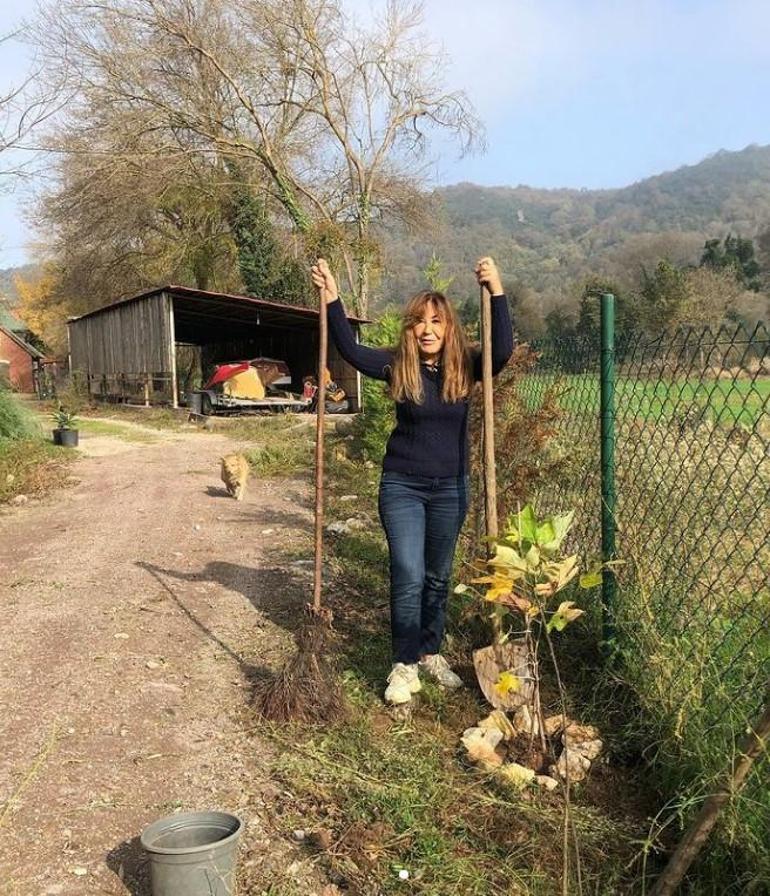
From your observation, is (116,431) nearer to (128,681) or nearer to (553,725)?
(128,681)

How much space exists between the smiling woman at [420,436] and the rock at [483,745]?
1.49 ft

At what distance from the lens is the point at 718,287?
1462 inches

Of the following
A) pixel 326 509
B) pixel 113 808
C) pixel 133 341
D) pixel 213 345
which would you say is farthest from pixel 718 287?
pixel 113 808

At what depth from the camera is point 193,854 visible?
2.23 m

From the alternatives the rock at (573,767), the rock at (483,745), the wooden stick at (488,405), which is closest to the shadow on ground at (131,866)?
the rock at (483,745)

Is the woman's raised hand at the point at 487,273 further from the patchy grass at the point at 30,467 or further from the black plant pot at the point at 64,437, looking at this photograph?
the black plant pot at the point at 64,437

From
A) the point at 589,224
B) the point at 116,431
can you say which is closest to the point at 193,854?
the point at 116,431

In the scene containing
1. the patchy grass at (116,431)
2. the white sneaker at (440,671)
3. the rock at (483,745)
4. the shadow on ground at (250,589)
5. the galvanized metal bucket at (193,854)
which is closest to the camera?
the galvanized metal bucket at (193,854)

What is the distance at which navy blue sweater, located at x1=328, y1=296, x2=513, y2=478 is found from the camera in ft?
11.3

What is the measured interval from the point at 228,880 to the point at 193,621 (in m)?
2.59

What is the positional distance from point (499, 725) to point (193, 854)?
56.1 inches

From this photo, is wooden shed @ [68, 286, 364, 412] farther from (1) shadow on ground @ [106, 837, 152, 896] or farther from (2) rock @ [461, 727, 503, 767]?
(1) shadow on ground @ [106, 837, 152, 896]

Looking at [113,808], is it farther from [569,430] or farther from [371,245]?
[371,245]

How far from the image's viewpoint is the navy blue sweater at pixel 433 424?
3.45 m
